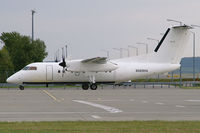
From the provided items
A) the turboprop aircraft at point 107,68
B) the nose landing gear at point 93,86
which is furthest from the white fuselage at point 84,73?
the nose landing gear at point 93,86

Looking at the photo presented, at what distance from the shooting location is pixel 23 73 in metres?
41.4

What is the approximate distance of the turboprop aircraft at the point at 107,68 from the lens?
1629 inches

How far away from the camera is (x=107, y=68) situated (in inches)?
1635

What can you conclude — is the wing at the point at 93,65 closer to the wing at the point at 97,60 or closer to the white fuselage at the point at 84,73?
the wing at the point at 97,60
